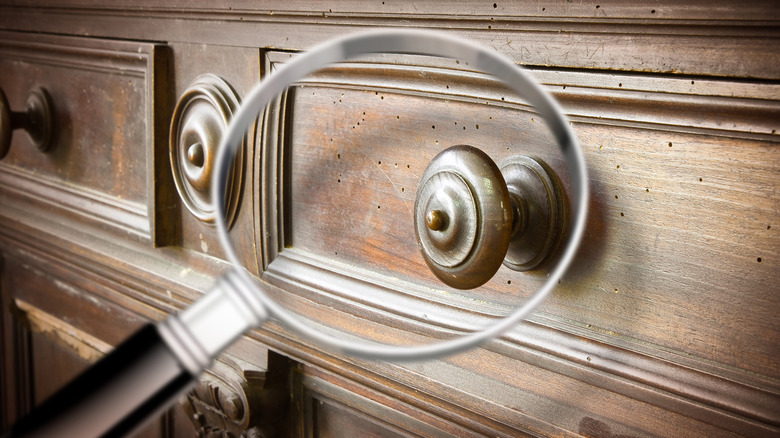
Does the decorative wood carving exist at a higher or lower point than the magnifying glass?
lower

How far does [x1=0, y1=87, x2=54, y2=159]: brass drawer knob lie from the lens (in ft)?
2.94

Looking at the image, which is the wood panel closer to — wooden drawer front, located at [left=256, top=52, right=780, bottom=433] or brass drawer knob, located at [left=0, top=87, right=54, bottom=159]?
brass drawer knob, located at [left=0, top=87, right=54, bottom=159]

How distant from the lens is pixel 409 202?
1.78 ft

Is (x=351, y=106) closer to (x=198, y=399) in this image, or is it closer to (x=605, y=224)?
(x=605, y=224)

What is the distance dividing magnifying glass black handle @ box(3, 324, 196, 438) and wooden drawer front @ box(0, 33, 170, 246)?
0.56 metres

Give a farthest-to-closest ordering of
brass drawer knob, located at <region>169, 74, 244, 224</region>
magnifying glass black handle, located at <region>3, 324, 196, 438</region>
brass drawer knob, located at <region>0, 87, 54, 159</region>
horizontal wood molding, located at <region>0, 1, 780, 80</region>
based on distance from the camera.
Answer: brass drawer knob, located at <region>0, 87, 54, 159</region> < brass drawer knob, located at <region>169, 74, 244, 224</region> < horizontal wood molding, located at <region>0, 1, 780, 80</region> < magnifying glass black handle, located at <region>3, 324, 196, 438</region>

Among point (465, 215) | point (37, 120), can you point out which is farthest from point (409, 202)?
point (37, 120)

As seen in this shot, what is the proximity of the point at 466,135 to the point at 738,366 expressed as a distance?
0.82 feet

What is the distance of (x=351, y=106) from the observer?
0.57 meters

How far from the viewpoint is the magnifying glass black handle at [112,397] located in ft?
0.74

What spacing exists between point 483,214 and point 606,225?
0.09 meters

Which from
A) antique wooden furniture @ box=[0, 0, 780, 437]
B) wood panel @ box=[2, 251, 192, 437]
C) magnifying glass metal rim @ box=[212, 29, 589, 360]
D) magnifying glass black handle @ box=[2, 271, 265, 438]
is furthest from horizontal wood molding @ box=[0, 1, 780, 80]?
wood panel @ box=[2, 251, 192, 437]

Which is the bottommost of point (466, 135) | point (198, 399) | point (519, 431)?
point (198, 399)

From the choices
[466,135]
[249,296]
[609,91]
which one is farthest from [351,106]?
[249,296]
